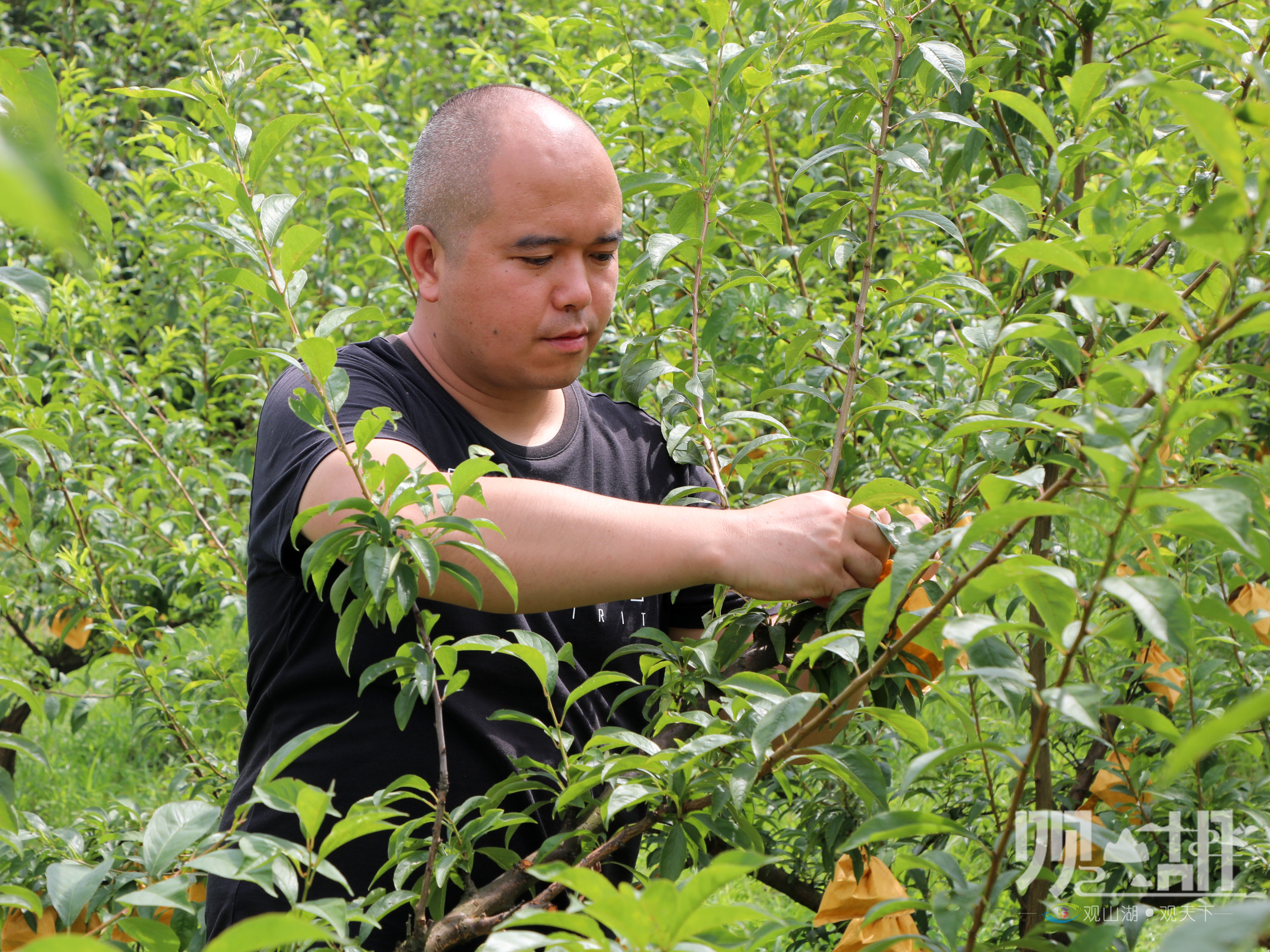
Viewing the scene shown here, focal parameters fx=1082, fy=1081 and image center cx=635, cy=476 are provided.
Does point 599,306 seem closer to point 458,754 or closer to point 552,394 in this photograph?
point 552,394

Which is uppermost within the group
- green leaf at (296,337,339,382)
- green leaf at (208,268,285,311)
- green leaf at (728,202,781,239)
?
green leaf at (728,202,781,239)

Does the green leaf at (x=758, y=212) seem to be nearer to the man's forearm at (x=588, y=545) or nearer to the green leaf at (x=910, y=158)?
the green leaf at (x=910, y=158)

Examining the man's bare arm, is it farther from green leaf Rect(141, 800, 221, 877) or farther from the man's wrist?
green leaf Rect(141, 800, 221, 877)

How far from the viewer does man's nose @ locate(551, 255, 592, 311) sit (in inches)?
66.9

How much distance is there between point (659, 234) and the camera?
1.55 metres

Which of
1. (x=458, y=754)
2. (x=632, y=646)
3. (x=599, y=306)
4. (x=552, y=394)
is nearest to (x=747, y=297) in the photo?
(x=599, y=306)

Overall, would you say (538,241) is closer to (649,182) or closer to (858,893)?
(649,182)

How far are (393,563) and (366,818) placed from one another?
0.86 ft

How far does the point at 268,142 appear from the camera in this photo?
124 centimetres

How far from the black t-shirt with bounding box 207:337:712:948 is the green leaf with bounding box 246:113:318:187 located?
36 centimetres

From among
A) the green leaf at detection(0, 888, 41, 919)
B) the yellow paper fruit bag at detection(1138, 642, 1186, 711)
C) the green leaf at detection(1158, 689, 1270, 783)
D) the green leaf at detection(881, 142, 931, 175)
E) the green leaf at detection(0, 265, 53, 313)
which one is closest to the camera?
the green leaf at detection(1158, 689, 1270, 783)

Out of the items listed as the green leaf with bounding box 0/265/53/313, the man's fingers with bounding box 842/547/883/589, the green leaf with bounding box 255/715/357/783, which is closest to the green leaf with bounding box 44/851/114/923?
the green leaf with bounding box 255/715/357/783

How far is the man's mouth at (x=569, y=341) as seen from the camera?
174 cm

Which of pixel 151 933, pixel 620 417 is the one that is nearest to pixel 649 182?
pixel 620 417
